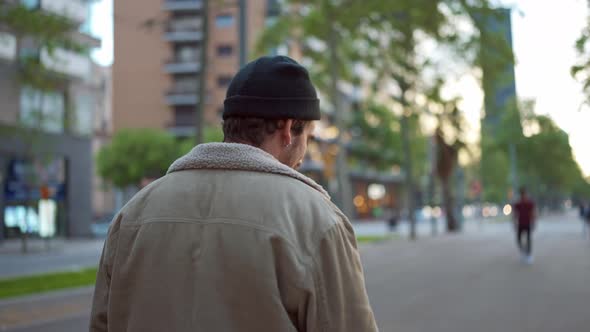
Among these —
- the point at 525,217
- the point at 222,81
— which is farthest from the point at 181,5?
the point at 525,217

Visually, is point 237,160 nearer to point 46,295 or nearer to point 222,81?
point 46,295

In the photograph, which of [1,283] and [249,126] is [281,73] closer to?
[249,126]

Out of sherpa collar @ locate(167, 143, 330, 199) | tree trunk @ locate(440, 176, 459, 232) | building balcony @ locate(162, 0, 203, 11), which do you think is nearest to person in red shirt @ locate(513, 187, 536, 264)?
sherpa collar @ locate(167, 143, 330, 199)

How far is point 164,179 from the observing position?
5.83 ft

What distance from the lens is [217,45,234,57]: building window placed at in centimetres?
5484

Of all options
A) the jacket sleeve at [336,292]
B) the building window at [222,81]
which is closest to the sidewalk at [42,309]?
the jacket sleeve at [336,292]

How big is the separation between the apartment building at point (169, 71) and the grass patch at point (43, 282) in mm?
40128

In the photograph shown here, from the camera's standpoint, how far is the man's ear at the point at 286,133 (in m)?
1.80

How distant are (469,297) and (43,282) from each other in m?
8.05

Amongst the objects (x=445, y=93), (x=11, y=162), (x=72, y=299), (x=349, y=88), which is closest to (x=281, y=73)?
(x=72, y=299)

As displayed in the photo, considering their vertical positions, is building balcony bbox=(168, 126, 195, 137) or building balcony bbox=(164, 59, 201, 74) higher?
building balcony bbox=(164, 59, 201, 74)

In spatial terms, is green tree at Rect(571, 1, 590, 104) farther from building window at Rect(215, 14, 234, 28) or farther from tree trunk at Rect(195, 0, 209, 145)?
building window at Rect(215, 14, 234, 28)

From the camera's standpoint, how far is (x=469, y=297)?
382 inches

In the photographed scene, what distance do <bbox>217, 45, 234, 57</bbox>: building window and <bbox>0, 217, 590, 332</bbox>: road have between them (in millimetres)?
40568
